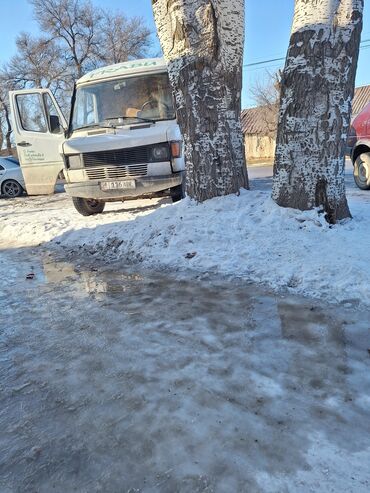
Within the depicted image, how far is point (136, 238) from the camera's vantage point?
5.52 metres

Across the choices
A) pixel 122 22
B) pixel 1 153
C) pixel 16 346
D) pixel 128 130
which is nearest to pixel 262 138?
pixel 122 22

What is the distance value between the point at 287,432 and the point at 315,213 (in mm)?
3094

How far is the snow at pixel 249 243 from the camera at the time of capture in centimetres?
365

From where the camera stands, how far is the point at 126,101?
24.1 ft

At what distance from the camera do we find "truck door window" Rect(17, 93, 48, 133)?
9.35 meters

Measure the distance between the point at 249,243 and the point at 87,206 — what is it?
179 inches

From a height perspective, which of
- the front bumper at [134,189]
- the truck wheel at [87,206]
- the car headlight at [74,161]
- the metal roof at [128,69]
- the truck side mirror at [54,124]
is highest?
the metal roof at [128,69]

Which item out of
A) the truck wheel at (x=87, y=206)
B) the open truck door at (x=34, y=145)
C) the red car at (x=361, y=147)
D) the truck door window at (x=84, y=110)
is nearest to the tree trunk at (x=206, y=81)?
the truck door window at (x=84, y=110)

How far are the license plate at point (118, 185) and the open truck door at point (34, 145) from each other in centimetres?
329

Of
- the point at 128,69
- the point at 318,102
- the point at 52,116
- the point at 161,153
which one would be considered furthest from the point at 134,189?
the point at 318,102

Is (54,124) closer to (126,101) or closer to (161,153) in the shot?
(126,101)

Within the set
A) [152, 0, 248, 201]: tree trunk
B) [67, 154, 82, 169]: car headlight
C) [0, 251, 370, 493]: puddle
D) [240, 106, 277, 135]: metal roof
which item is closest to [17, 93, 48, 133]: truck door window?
[67, 154, 82, 169]: car headlight

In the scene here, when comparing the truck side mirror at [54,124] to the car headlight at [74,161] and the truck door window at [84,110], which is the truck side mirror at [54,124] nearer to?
the truck door window at [84,110]

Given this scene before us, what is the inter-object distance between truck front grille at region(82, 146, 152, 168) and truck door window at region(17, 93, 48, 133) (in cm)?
276
